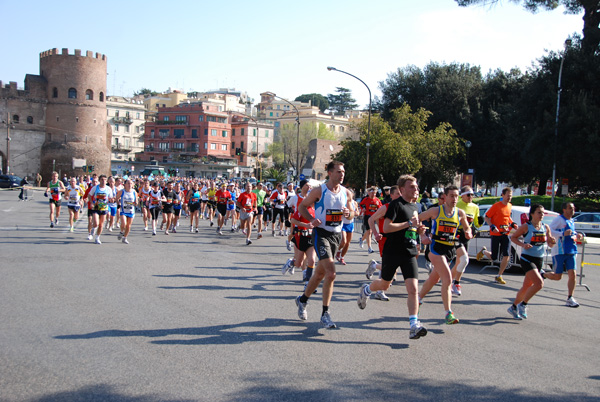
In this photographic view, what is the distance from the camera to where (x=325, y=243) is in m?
6.63

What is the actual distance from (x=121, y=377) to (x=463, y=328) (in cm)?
424

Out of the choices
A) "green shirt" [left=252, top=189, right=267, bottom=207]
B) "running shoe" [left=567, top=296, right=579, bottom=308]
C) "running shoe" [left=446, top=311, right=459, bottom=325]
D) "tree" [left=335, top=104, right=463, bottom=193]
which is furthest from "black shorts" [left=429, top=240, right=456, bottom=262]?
"tree" [left=335, top=104, right=463, bottom=193]

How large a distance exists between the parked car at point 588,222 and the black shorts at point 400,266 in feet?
74.2

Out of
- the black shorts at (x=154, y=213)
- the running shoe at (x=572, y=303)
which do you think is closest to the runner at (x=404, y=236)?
the running shoe at (x=572, y=303)

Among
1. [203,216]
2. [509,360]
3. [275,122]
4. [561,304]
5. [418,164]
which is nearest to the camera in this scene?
[509,360]

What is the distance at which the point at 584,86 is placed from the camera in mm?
32000

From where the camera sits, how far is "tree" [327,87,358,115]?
13138cm

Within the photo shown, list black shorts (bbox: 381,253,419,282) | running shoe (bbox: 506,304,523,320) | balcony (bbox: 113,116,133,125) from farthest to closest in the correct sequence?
balcony (bbox: 113,116,133,125) → running shoe (bbox: 506,304,523,320) → black shorts (bbox: 381,253,419,282)

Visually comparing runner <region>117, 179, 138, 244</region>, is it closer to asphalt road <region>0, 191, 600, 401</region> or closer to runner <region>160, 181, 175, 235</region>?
runner <region>160, 181, 175, 235</region>

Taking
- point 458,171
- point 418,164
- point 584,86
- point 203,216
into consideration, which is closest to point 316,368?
point 203,216

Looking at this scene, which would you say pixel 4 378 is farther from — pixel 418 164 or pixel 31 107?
pixel 31 107

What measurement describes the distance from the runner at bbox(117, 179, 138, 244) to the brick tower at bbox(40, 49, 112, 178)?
57670 mm

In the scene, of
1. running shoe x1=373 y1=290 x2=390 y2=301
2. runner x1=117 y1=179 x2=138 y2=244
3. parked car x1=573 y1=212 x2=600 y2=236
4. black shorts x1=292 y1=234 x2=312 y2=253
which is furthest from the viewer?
parked car x1=573 y1=212 x2=600 y2=236

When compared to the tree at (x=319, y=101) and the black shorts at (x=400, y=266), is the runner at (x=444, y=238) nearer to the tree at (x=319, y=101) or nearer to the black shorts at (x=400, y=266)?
the black shorts at (x=400, y=266)
